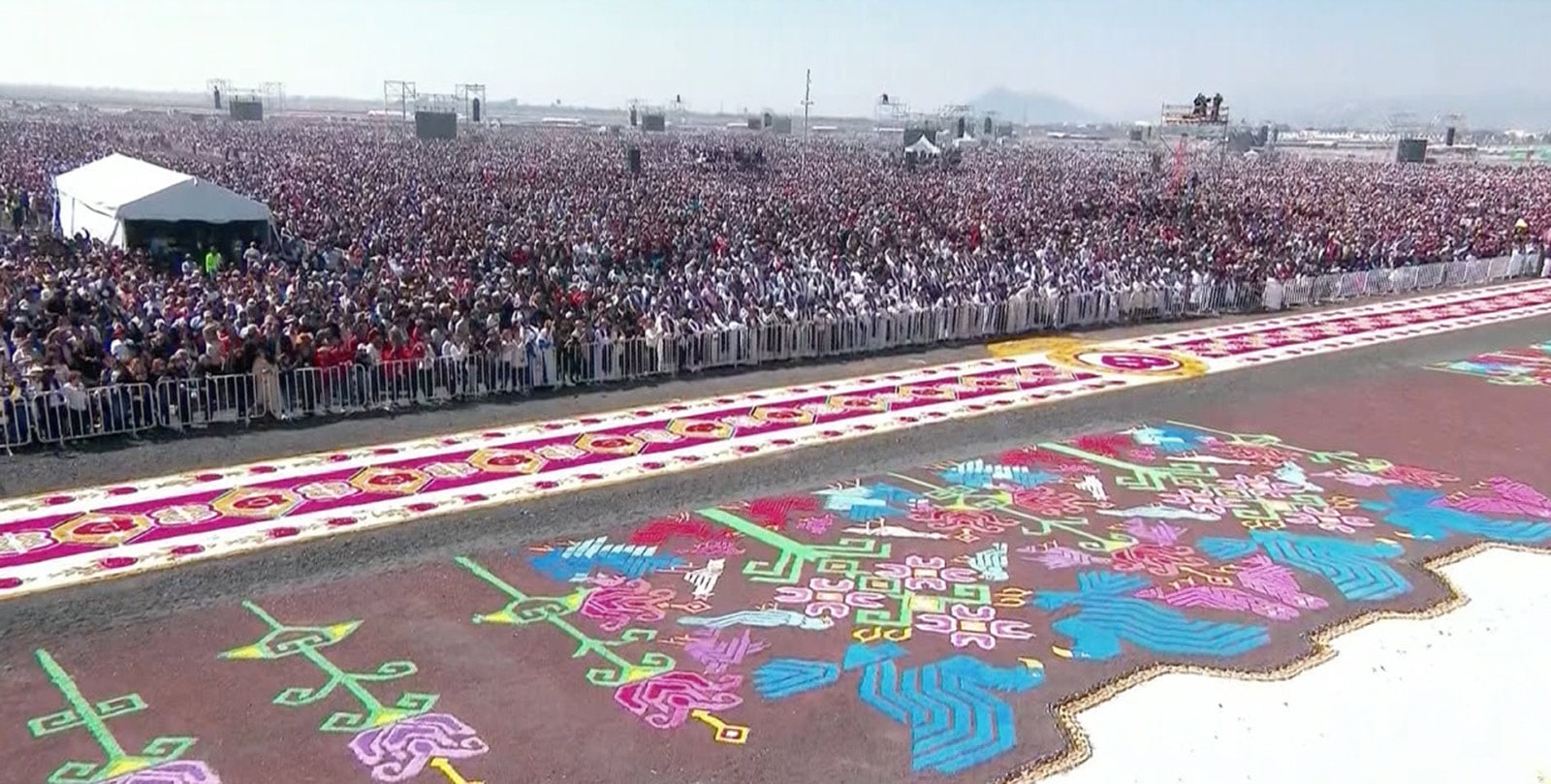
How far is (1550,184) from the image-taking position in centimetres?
5953

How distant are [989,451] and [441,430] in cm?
790

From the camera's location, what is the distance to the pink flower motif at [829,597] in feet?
34.5

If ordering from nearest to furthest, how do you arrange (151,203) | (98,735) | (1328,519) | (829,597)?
1. (98,735)
2. (829,597)
3. (1328,519)
4. (151,203)

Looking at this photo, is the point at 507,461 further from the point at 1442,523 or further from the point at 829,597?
the point at 1442,523

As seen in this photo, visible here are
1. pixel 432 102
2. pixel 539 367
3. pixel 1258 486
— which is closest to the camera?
pixel 1258 486

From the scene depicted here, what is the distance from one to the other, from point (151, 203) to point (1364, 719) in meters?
25.3

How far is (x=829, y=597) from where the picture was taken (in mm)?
10789

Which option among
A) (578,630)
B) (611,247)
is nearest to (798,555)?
(578,630)

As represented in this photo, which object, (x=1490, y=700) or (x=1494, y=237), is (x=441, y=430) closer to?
(x=1490, y=700)

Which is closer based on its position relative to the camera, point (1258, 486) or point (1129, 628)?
point (1129, 628)

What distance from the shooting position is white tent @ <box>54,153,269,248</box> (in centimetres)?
2462

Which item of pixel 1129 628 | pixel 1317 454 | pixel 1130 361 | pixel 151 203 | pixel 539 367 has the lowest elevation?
pixel 1129 628

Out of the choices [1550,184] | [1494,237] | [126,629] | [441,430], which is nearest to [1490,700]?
[126,629]

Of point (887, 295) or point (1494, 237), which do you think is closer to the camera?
point (887, 295)
